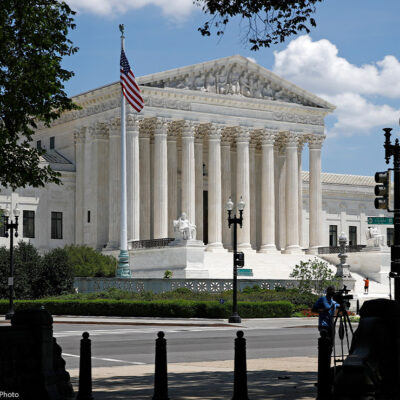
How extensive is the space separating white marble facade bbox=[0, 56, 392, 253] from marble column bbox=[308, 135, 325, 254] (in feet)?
0.31

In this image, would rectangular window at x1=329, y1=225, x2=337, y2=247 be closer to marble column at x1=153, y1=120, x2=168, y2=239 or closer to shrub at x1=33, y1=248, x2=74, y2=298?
marble column at x1=153, y1=120, x2=168, y2=239

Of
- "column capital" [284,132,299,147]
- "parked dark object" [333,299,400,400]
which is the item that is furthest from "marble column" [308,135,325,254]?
"parked dark object" [333,299,400,400]

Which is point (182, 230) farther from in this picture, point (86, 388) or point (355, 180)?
point (86, 388)

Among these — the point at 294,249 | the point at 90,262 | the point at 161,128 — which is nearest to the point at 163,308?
the point at 90,262

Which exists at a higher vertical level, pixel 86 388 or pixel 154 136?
pixel 154 136

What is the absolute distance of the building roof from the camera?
343 feet

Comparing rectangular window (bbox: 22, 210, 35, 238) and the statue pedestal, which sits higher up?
rectangular window (bbox: 22, 210, 35, 238)

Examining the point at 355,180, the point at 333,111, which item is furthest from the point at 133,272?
the point at 355,180

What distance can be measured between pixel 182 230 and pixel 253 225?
66.3 feet

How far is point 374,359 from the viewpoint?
12.3 meters

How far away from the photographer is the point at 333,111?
90.5m

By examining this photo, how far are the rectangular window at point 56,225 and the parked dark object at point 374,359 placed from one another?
73391mm

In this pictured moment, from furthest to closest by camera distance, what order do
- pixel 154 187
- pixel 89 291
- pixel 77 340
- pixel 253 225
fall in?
pixel 253 225, pixel 154 187, pixel 89 291, pixel 77 340

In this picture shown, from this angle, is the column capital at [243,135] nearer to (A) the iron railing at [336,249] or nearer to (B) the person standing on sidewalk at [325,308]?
(A) the iron railing at [336,249]
